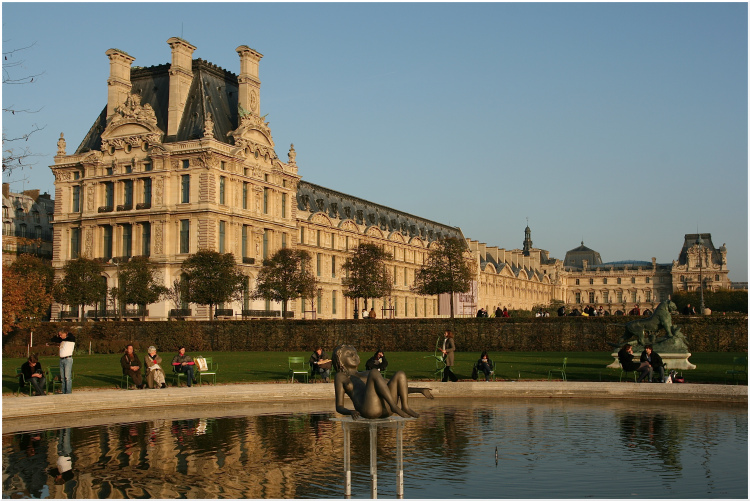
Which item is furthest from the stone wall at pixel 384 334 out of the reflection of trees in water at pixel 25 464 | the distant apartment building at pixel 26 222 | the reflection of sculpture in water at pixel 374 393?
the reflection of sculpture in water at pixel 374 393

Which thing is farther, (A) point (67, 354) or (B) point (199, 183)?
(B) point (199, 183)

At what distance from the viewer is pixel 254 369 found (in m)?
34.4

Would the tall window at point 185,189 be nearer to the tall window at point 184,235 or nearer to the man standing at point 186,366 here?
the tall window at point 184,235

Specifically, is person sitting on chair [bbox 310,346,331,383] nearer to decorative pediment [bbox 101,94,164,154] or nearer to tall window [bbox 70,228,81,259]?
decorative pediment [bbox 101,94,164,154]

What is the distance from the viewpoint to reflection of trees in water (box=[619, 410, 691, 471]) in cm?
1592

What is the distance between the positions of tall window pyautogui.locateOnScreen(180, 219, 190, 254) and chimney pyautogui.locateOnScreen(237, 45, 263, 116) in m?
12.1

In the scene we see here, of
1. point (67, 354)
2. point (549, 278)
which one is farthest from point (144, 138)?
point (549, 278)

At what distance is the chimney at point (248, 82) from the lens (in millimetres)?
77062

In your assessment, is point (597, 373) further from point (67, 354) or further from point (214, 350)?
point (214, 350)

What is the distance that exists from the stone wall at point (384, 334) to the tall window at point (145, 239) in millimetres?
18547

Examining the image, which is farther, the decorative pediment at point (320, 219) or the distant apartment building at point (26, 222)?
the decorative pediment at point (320, 219)

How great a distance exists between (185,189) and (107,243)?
8.79 m

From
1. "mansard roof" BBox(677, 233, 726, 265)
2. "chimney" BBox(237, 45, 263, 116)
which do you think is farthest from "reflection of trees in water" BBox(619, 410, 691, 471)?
"mansard roof" BBox(677, 233, 726, 265)

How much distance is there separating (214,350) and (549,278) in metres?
134
